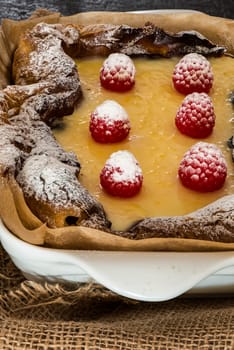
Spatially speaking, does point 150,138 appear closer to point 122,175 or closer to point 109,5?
point 122,175

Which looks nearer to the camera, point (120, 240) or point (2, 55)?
point (120, 240)

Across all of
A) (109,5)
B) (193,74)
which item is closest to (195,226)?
(193,74)

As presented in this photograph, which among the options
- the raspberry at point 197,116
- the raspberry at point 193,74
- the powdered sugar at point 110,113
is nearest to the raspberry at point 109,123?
→ the powdered sugar at point 110,113

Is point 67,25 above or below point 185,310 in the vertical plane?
above

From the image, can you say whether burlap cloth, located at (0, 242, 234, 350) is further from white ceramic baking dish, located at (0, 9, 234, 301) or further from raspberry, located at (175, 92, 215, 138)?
raspberry, located at (175, 92, 215, 138)

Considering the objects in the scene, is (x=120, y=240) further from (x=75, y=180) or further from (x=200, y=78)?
(x=200, y=78)

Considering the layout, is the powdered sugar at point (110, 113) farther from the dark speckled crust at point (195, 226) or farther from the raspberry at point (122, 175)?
the dark speckled crust at point (195, 226)

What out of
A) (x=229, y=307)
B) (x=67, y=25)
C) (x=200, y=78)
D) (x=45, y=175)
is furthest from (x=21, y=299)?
(x=67, y=25)
